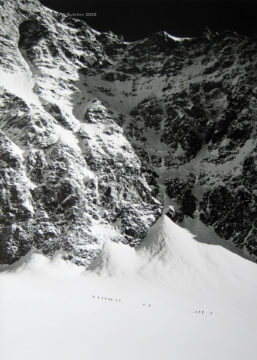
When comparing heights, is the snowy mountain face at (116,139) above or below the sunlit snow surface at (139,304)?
above

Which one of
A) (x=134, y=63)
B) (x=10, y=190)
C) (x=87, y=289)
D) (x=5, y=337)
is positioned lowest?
(x=87, y=289)

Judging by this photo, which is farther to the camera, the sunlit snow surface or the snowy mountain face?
the snowy mountain face

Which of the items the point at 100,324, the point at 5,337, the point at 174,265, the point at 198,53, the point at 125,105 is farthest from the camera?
the point at 198,53

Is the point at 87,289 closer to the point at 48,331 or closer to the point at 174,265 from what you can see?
the point at 174,265

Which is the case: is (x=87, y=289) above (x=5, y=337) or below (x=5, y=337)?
below

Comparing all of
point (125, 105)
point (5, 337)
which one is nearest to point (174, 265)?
point (5, 337)
